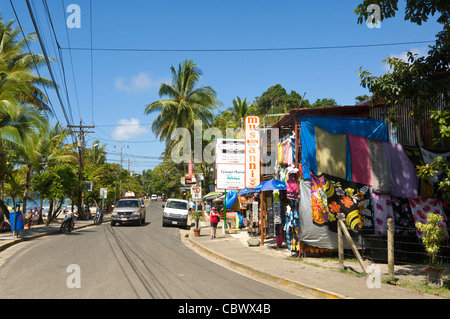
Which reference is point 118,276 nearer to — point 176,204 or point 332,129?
point 332,129

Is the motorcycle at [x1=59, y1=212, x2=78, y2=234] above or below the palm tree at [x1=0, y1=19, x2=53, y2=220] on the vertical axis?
below

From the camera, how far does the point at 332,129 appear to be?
13781mm

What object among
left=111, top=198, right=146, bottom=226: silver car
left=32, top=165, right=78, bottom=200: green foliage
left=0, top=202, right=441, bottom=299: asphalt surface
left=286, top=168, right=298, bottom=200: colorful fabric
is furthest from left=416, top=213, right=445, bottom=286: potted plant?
left=32, top=165, right=78, bottom=200: green foliage

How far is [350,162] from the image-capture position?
13484 millimetres

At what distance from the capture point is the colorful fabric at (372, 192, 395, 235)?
13125 mm

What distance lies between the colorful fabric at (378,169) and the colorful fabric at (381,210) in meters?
0.21

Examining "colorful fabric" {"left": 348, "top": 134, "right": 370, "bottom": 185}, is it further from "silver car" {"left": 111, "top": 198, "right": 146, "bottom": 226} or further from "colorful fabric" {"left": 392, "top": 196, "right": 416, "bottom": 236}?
"silver car" {"left": 111, "top": 198, "right": 146, "bottom": 226}

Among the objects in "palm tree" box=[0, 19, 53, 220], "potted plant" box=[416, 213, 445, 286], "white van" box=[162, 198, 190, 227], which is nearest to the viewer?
"potted plant" box=[416, 213, 445, 286]

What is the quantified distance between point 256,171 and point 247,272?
310 inches

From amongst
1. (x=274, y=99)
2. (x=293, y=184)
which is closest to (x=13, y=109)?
(x=293, y=184)

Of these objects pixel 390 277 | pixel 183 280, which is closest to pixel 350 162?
pixel 390 277

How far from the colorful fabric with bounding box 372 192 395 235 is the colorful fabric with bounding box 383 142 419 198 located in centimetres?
37

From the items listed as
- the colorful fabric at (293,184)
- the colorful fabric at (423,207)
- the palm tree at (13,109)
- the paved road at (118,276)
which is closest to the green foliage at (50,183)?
the palm tree at (13,109)

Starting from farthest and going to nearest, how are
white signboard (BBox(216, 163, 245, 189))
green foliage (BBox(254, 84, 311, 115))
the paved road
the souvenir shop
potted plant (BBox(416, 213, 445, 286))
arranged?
green foliage (BBox(254, 84, 311, 115)), white signboard (BBox(216, 163, 245, 189)), the souvenir shop, potted plant (BBox(416, 213, 445, 286)), the paved road
